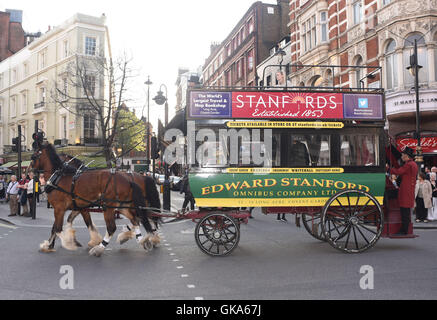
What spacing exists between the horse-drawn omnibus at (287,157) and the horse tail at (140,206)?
1.07 m

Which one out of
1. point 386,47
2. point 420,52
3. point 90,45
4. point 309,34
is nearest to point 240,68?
point 309,34

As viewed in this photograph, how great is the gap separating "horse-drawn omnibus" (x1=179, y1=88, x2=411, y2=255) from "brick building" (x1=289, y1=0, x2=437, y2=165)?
8411 millimetres

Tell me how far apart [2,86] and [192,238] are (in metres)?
46.0

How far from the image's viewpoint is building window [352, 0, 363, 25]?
21931 millimetres

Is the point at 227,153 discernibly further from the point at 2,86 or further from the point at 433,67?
the point at 2,86

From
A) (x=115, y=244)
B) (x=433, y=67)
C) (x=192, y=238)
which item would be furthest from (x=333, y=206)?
(x=433, y=67)

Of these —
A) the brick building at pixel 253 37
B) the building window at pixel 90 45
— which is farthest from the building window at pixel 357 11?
the building window at pixel 90 45

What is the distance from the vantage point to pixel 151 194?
816 cm

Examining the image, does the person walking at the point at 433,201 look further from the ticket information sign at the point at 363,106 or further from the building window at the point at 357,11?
the building window at the point at 357,11

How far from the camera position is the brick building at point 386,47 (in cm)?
1839

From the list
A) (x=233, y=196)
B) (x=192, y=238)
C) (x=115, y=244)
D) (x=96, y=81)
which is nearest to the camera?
(x=233, y=196)

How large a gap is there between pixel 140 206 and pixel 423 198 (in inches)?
374

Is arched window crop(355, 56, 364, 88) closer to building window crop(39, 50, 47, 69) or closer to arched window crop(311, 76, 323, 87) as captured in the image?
arched window crop(311, 76, 323, 87)

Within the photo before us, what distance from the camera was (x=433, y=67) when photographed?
1850 cm
